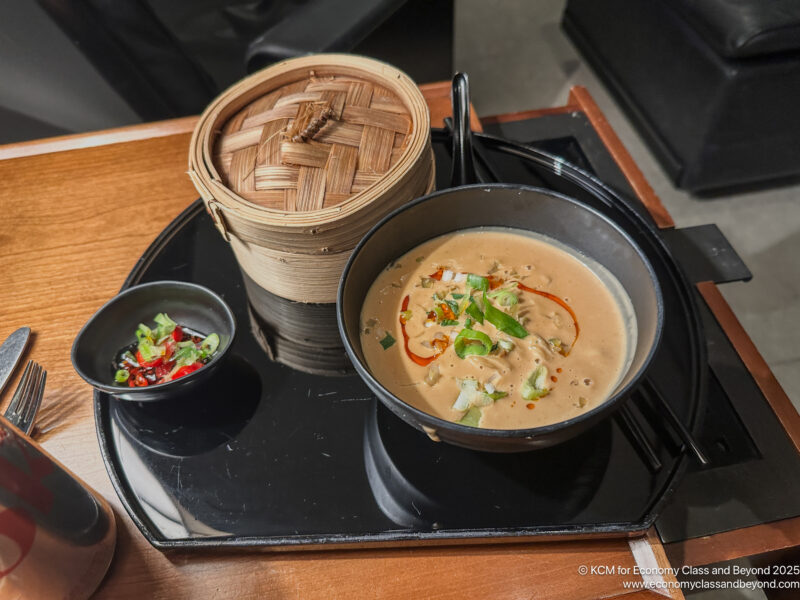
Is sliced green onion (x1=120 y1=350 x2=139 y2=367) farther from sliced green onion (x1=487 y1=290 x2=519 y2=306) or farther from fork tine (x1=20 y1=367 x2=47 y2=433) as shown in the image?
sliced green onion (x1=487 y1=290 x2=519 y2=306)

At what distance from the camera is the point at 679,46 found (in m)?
2.26

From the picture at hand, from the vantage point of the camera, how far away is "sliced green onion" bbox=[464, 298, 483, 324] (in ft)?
3.10

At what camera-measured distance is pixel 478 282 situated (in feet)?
3.28

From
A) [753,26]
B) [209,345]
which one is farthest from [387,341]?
A: [753,26]

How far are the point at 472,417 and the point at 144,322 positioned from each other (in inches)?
26.3

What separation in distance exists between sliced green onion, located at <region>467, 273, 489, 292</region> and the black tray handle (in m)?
0.28

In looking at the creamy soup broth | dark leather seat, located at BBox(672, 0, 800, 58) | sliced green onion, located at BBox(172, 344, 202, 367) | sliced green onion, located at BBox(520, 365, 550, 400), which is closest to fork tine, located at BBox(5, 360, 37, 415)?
sliced green onion, located at BBox(172, 344, 202, 367)

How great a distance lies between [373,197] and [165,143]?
2.55 ft

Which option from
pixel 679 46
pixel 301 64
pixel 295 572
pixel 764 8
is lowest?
pixel 679 46

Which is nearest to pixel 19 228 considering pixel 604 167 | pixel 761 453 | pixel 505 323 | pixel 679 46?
pixel 505 323

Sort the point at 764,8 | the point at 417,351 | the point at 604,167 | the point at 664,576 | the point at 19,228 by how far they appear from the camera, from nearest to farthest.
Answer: the point at 664,576
the point at 417,351
the point at 19,228
the point at 604,167
the point at 764,8

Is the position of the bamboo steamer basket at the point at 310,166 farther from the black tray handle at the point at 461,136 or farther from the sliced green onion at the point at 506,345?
the sliced green onion at the point at 506,345

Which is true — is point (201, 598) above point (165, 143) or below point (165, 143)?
below

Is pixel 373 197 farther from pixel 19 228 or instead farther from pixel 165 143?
pixel 19 228
